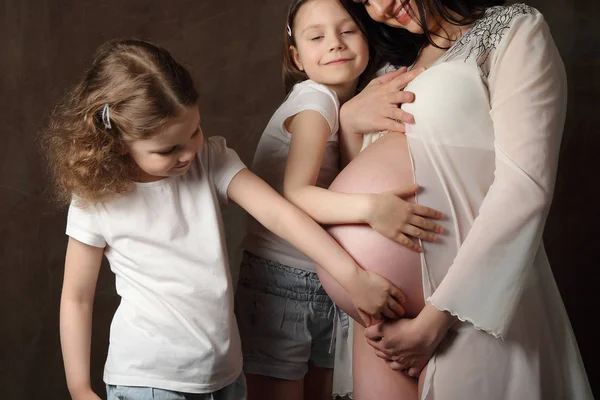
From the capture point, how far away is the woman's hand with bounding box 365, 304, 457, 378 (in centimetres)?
139

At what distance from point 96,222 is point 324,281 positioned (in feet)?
1.51

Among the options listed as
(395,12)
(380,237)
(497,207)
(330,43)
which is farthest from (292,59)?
(497,207)

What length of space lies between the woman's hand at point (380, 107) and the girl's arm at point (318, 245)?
0.82 feet

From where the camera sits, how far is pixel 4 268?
2.39 metres

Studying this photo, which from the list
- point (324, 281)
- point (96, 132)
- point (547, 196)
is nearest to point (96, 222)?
point (96, 132)

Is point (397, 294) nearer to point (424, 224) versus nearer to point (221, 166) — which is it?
point (424, 224)

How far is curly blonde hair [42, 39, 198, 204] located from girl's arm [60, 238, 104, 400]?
0.39 feet

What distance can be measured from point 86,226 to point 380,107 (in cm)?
63

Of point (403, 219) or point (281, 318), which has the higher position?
point (403, 219)

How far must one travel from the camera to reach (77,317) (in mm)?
1558

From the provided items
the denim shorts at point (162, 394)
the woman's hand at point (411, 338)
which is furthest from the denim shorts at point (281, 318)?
the woman's hand at point (411, 338)

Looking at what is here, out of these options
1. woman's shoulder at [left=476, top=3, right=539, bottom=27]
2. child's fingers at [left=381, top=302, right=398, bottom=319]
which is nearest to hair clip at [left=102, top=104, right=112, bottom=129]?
child's fingers at [left=381, top=302, right=398, bottom=319]

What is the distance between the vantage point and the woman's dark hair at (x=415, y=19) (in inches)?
63.9

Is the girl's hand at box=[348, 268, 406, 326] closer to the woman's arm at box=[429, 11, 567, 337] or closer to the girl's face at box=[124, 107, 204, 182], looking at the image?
the woman's arm at box=[429, 11, 567, 337]
